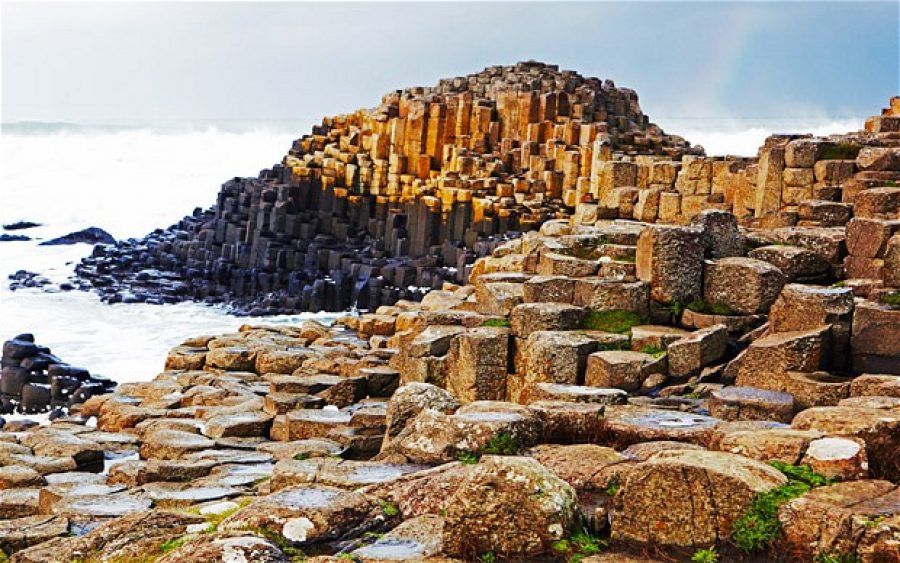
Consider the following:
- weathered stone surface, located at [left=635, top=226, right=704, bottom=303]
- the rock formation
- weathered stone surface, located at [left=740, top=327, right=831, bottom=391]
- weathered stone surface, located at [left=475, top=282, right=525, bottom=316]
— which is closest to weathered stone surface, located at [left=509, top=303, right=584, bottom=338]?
the rock formation

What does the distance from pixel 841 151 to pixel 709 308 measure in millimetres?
7041

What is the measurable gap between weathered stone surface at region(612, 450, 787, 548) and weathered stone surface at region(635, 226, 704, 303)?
289 inches

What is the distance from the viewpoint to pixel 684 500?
7.02 meters

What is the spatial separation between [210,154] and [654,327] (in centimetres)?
8765

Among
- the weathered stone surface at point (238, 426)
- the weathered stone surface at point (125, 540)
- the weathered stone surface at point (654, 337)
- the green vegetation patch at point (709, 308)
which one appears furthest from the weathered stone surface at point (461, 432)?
the weathered stone surface at point (238, 426)

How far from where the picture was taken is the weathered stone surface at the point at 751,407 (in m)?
10.8

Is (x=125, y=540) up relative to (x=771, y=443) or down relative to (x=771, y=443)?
down

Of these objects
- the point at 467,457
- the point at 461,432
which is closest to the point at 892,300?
the point at 461,432

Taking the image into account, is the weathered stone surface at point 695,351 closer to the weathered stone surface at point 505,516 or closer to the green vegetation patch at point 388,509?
the green vegetation patch at point 388,509

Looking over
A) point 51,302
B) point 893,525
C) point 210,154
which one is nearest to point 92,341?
point 51,302

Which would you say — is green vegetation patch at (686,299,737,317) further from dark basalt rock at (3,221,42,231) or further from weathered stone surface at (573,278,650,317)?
dark basalt rock at (3,221,42,231)

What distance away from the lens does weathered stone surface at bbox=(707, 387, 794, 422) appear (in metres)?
10.8

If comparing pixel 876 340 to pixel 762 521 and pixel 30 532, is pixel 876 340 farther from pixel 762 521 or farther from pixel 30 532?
pixel 30 532

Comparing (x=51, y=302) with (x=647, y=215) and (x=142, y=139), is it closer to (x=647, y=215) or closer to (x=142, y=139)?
(x=647, y=215)
